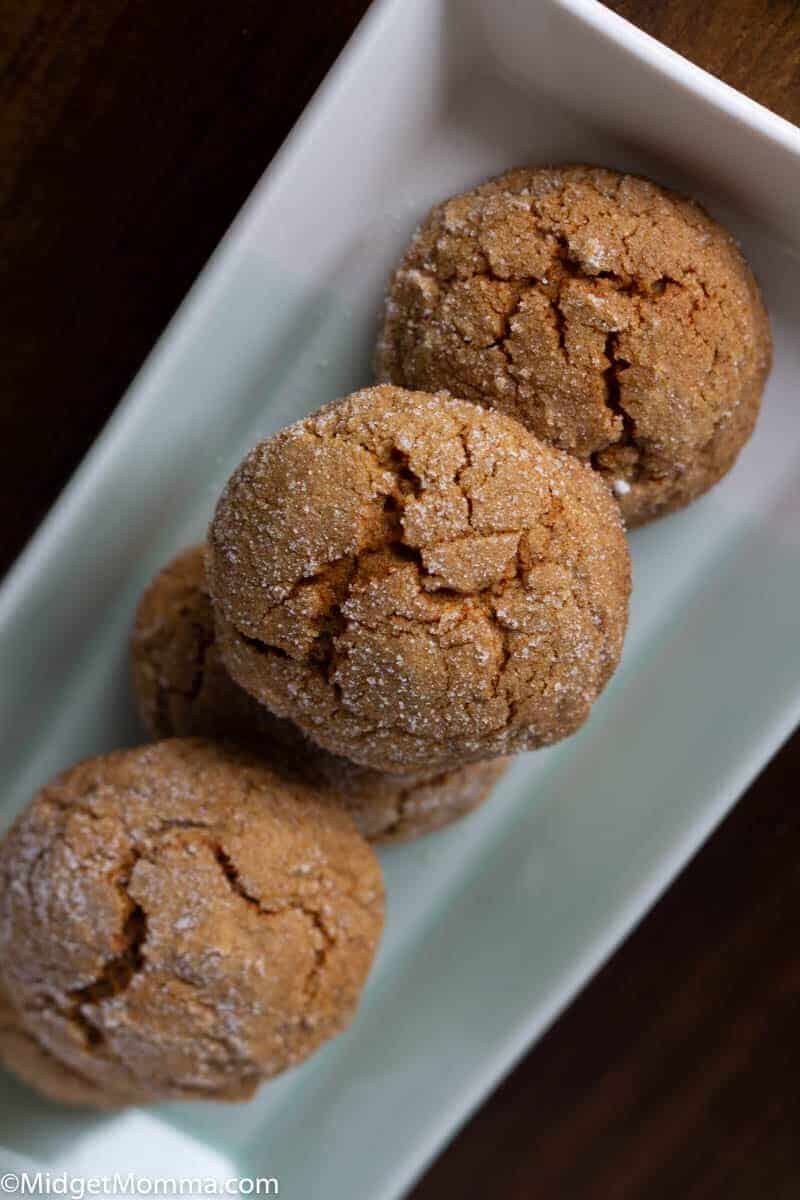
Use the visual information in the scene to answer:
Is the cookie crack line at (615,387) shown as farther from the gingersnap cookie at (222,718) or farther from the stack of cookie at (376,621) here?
the gingersnap cookie at (222,718)

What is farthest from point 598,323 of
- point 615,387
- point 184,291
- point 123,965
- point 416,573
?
point 123,965

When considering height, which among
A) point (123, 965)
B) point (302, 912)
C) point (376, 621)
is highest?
point (376, 621)

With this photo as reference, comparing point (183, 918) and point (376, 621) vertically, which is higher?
point (376, 621)

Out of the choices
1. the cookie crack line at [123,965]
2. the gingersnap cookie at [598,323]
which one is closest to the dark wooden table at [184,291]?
the gingersnap cookie at [598,323]

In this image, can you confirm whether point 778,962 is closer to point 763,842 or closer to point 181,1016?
point 763,842

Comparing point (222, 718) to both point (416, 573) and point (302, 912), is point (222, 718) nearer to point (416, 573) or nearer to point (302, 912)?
point (302, 912)

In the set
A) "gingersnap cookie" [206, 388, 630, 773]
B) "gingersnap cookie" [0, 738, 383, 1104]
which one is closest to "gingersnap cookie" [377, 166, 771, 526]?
"gingersnap cookie" [206, 388, 630, 773]

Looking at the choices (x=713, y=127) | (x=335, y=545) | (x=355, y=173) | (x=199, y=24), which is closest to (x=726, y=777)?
(x=335, y=545)

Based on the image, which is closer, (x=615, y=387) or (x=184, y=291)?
(x=615, y=387)
